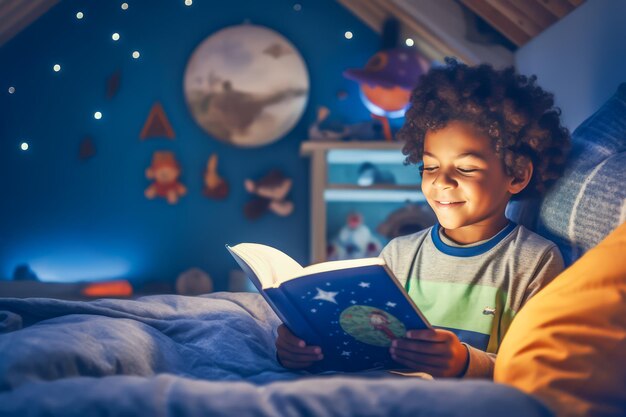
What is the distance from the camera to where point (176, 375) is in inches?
34.2

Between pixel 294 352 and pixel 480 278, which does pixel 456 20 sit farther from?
pixel 294 352

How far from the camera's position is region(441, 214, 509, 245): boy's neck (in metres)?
1.23

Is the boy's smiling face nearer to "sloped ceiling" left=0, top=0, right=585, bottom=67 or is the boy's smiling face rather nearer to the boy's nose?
the boy's nose

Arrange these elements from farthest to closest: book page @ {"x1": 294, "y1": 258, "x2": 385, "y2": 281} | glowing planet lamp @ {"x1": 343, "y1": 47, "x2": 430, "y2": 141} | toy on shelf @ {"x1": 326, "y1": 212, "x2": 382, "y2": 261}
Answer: toy on shelf @ {"x1": 326, "y1": 212, "x2": 382, "y2": 261} → glowing planet lamp @ {"x1": 343, "y1": 47, "x2": 430, "y2": 141} → book page @ {"x1": 294, "y1": 258, "x2": 385, "y2": 281}

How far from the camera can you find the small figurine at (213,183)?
3.49 meters

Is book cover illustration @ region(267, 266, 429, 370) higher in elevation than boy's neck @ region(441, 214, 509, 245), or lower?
lower

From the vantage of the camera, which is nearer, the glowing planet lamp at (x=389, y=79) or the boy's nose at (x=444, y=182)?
the boy's nose at (x=444, y=182)

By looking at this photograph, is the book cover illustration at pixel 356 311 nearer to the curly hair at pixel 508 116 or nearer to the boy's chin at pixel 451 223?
the boy's chin at pixel 451 223

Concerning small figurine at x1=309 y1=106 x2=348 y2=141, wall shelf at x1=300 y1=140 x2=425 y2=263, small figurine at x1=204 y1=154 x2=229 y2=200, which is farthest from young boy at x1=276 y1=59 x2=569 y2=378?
small figurine at x1=204 y1=154 x2=229 y2=200

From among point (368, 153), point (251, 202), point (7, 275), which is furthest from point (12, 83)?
Answer: point (368, 153)

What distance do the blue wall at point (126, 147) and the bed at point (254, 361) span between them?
7.16ft

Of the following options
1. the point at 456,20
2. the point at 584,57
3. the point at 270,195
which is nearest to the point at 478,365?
the point at 584,57

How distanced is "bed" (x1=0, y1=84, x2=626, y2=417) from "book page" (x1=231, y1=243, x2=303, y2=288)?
5.7 inches

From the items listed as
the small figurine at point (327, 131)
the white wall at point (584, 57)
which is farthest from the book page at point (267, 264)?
the small figurine at point (327, 131)
